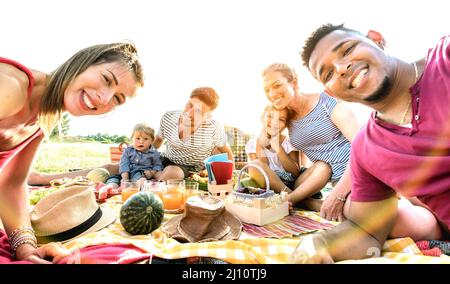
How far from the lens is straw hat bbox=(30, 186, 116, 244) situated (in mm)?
883

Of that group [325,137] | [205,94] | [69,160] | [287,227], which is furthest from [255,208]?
[69,160]

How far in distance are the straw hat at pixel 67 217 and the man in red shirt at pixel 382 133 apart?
0.65 m

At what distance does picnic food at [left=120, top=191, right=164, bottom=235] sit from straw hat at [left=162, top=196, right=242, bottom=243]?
0.15ft

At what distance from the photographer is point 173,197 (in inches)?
48.8

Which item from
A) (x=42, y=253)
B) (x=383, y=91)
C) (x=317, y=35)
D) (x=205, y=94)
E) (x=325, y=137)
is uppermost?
(x=317, y=35)

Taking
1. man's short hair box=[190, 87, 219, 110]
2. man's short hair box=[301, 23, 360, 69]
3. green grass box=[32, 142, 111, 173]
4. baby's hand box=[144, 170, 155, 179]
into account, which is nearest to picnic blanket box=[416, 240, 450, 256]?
man's short hair box=[301, 23, 360, 69]

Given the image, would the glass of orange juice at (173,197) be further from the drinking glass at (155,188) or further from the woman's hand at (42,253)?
the woman's hand at (42,253)

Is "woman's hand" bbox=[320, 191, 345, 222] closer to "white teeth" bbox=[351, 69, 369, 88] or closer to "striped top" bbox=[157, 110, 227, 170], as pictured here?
"white teeth" bbox=[351, 69, 369, 88]

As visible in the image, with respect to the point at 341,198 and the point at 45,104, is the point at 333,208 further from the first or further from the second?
the point at 45,104

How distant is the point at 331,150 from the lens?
4.44ft

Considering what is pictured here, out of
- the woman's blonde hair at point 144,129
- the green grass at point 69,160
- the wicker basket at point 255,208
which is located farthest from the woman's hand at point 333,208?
the green grass at point 69,160

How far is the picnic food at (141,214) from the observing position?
0.98m

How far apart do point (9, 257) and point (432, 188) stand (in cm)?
104

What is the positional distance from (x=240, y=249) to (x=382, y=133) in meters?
0.47
